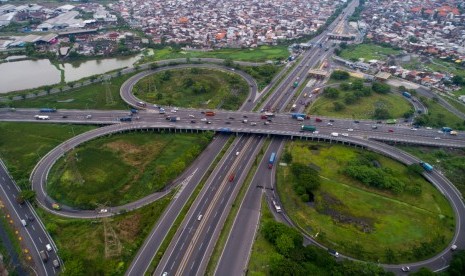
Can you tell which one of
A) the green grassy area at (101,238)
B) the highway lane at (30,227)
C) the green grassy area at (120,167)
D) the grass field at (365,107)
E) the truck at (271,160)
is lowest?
the highway lane at (30,227)

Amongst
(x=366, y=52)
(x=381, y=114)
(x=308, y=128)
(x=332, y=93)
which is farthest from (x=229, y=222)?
(x=366, y=52)

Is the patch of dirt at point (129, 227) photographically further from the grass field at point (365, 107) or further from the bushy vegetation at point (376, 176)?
the grass field at point (365, 107)

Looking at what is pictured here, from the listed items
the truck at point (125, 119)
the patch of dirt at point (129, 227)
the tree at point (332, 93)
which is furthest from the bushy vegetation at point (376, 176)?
the truck at point (125, 119)

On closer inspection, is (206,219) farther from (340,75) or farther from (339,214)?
(340,75)

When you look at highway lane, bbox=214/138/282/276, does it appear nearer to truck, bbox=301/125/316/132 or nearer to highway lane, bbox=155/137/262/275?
highway lane, bbox=155/137/262/275

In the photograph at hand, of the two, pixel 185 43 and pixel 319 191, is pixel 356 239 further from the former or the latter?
pixel 185 43

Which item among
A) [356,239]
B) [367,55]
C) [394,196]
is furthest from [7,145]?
[367,55]

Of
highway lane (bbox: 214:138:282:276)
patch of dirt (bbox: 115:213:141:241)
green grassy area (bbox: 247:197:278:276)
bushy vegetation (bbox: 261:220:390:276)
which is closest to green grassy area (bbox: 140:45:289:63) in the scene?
highway lane (bbox: 214:138:282:276)

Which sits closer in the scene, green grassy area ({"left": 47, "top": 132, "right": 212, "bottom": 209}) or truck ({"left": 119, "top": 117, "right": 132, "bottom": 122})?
green grassy area ({"left": 47, "top": 132, "right": 212, "bottom": 209})
